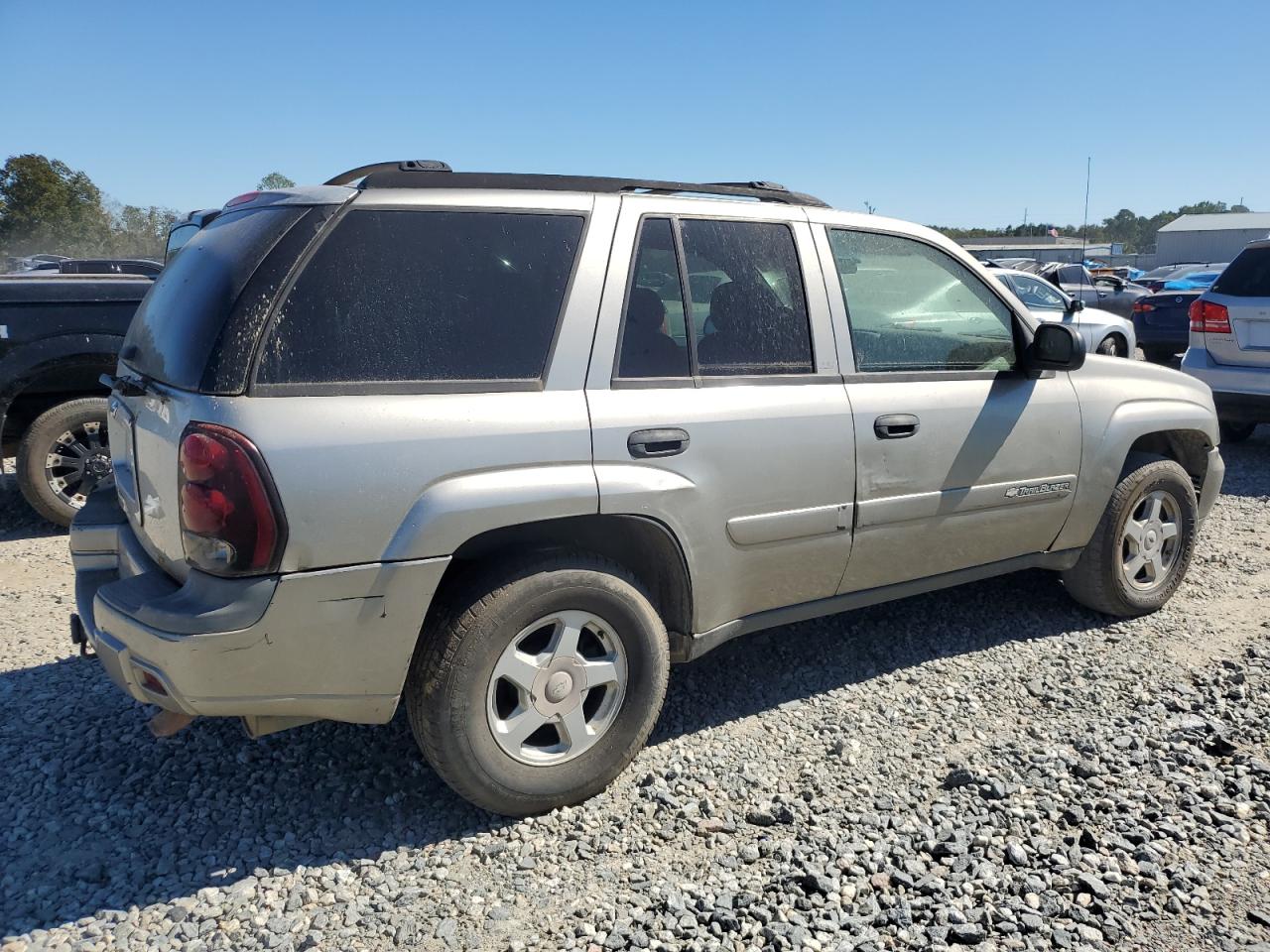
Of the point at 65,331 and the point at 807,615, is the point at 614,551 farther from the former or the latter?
the point at 65,331

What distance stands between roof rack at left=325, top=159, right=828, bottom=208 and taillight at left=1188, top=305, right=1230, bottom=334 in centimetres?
629

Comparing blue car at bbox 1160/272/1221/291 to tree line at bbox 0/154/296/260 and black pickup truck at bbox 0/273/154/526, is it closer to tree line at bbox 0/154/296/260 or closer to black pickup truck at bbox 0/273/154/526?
black pickup truck at bbox 0/273/154/526

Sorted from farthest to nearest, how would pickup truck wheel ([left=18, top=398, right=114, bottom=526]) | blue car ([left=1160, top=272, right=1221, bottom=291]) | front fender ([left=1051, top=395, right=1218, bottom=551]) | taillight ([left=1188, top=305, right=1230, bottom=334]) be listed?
blue car ([left=1160, top=272, right=1221, bottom=291]) → taillight ([left=1188, top=305, right=1230, bottom=334]) → pickup truck wheel ([left=18, top=398, right=114, bottom=526]) → front fender ([left=1051, top=395, right=1218, bottom=551])

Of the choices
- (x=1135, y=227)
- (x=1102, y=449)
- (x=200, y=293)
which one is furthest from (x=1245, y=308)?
(x=1135, y=227)

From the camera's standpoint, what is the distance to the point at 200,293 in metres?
2.79

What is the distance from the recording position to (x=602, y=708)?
316 centimetres

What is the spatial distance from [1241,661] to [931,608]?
130 centimetres

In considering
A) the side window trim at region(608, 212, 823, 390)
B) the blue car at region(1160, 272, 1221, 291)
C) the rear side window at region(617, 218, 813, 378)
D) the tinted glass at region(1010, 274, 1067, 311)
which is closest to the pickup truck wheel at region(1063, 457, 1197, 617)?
the side window trim at region(608, 212, 823, 390)

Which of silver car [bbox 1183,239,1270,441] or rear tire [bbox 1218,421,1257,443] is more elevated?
silver car [bbox 1183,239,1270,441]

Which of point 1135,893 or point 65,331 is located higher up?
point 65,331

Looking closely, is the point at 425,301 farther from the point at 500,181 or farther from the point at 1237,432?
the point at 1237,432

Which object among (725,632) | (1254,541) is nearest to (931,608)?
(725,632)

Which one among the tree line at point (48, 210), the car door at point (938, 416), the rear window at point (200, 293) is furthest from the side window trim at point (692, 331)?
the tree line at point (48, 210)

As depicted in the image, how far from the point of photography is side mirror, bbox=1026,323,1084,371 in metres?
4.01
